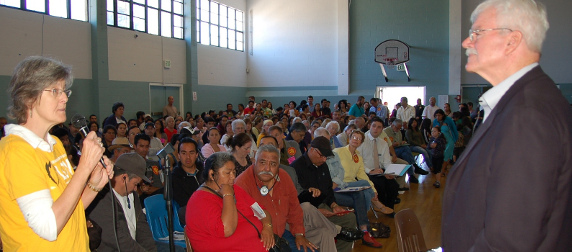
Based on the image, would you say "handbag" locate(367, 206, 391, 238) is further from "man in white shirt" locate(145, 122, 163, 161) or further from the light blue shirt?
the light blue shirt

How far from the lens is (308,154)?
421cm

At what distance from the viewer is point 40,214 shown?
1.21m

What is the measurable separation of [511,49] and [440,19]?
521 inches

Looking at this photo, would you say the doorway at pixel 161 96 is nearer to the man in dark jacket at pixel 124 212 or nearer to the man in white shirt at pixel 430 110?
the man in white shirt at pixel 430 110

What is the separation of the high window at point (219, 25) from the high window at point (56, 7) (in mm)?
4099

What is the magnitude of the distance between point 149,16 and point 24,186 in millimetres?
10841

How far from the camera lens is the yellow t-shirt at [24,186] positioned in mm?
1222

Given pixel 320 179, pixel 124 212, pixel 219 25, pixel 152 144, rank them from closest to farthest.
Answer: pixel 124 212, pixel 320 179, pixel 152 144, pixel 219 25

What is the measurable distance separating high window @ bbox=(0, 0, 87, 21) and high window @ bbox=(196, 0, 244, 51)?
4099 millimetres

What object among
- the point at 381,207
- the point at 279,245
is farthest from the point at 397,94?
the point at 279,245

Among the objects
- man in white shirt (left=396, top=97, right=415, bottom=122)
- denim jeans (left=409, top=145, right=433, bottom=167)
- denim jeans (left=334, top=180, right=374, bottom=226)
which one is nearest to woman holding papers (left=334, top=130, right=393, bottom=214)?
denim jeans (left=334, top=180, right=374, bottom=226)

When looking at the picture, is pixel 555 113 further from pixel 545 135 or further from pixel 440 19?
pixel 440 19

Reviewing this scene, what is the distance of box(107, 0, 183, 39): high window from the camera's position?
1010 cm

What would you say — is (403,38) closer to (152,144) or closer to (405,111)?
(405,111)
